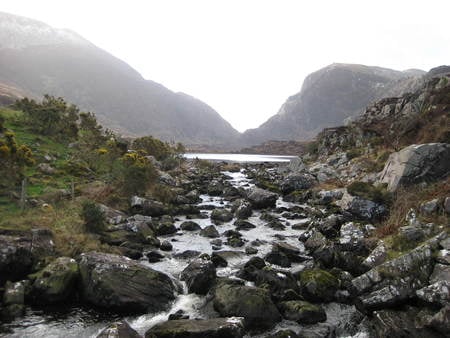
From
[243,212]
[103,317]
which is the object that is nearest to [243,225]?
[243,212]

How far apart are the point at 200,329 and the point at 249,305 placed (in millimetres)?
2726

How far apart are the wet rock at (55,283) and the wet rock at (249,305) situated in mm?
6955

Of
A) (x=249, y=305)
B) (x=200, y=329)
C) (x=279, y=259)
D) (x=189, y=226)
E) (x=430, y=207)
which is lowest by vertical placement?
(x=189, y=226)

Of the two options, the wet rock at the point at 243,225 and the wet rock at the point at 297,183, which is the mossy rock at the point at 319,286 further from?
the wet rock at the point at 297,183

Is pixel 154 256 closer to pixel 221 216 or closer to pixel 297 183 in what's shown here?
pixel 221 216

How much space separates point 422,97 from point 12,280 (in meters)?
58.9

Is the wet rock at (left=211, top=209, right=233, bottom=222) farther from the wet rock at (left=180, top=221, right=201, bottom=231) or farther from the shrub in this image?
the shrub

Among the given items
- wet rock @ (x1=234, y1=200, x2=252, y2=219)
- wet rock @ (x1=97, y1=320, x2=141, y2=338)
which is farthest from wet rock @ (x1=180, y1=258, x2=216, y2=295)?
wet rock @ (x1=234, y1=200, x2=252, y2=219)

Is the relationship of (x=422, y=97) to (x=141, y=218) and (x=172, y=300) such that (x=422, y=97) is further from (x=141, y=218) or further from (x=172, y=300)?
(x=172, y=300)

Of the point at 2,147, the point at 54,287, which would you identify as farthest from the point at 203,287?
the point at 2,147

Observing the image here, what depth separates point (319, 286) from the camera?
17891mm

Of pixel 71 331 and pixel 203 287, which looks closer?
pixel 71 331

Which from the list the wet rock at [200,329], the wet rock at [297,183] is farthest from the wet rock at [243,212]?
the wet rock at [200,329]

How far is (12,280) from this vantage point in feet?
59.1
